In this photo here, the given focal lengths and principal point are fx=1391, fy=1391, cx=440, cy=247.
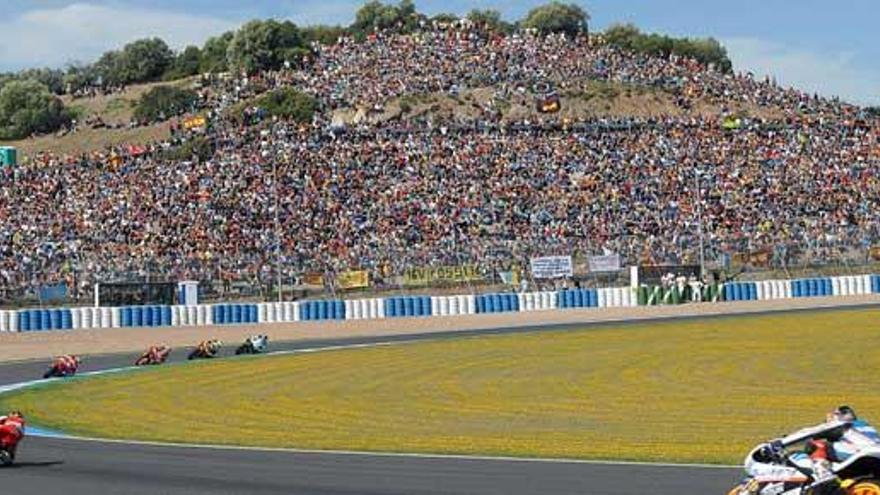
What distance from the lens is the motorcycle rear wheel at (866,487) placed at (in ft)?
34.9

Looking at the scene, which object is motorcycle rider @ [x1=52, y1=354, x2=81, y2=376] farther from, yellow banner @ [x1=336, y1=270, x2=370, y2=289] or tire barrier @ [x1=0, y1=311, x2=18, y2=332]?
yellow banner @ [x1=336, y1=270, x2=370, y2=289]

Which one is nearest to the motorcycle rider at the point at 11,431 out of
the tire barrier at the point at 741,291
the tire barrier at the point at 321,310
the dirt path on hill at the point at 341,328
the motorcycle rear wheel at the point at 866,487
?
the motorcycle rear wheel at the point at 866,487

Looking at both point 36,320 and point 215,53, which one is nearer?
point 36,320

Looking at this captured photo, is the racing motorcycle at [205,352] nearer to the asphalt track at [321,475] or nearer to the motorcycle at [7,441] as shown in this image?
the asphalt track at [321,475]

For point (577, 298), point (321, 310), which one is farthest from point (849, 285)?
point (321, 310)

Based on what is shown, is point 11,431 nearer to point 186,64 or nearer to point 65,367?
point 65,367

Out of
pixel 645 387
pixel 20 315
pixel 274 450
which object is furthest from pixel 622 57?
pixel 274 450

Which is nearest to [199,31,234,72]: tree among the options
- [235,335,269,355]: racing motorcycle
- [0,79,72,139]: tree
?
[0,79,72,139]: tree

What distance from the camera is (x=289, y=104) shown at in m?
92.9

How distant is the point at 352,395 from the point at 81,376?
9.99 m

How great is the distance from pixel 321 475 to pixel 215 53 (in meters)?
132

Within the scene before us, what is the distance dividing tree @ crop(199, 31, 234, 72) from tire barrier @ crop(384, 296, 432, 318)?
8681cm

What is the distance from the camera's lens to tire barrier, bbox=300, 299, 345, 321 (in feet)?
168

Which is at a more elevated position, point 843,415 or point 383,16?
point 383,16
